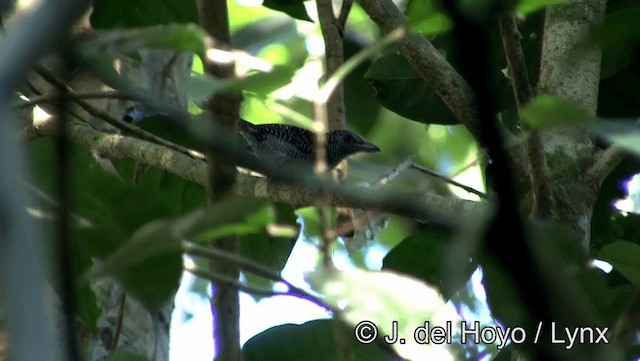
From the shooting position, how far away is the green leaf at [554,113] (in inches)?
Result: 41.6

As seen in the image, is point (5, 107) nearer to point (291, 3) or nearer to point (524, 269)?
point (524, 269)

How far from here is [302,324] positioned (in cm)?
187

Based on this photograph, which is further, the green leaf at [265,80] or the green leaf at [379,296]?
the green leaf at [265,80]

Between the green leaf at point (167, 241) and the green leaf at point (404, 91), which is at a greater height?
the green leaf at point (404, 91)

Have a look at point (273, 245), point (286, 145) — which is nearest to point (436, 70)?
point (273, 245)

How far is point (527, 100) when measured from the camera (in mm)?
1964

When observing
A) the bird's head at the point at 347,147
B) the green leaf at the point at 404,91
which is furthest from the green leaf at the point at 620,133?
the bird's head at the point at 347,147

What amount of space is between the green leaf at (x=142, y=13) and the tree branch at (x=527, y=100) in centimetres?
124

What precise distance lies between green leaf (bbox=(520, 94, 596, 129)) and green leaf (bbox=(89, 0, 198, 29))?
6.36 ft

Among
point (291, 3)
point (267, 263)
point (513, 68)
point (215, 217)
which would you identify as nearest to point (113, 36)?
point (215, 217)

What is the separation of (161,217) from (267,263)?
1.33 meters

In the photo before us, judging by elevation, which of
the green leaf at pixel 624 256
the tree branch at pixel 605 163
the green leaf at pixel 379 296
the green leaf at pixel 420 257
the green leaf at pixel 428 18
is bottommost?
the green leaf at pixel 379 296

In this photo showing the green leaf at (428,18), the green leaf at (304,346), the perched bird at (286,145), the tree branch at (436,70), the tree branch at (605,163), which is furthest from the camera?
the perched bird at (286,145)

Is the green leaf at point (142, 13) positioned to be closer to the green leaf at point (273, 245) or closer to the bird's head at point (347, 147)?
the green leaf at point (273, 245)
